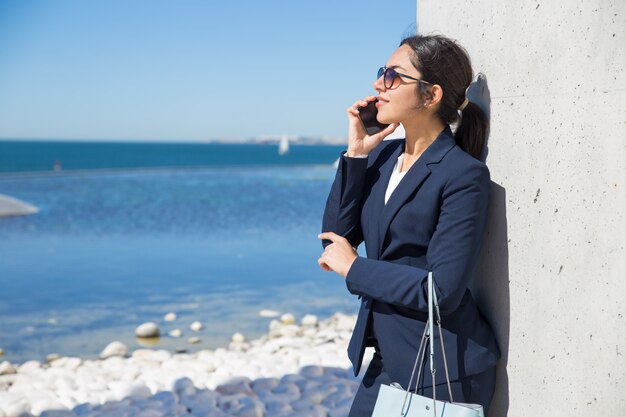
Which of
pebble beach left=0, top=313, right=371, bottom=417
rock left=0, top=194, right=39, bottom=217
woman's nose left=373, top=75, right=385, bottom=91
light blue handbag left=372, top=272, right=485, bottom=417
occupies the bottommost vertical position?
rock left=0, top=194, right=39, bottom=217

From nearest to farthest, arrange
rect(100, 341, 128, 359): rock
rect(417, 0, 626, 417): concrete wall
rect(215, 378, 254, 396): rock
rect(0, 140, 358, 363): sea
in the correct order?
1. rect(417, 0, 626, 417): concrete wall
2. rect(215, 378, 254, 396): rock
3. rect(100, 341, 128, 359): rock
4. rect(0, 140, 358, 363): sea

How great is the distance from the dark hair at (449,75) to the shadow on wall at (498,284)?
202mm

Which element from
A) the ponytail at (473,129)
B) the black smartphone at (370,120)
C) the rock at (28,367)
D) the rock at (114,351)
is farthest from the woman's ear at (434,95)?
the rock at (114,351)

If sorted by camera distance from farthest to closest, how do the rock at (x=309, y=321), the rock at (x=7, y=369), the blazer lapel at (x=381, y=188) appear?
the rock at (x=309, y=321), the rock at (x=7, y=369), the blazer lapel at (x=381, y=188)

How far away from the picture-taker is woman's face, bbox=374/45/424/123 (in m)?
2.25

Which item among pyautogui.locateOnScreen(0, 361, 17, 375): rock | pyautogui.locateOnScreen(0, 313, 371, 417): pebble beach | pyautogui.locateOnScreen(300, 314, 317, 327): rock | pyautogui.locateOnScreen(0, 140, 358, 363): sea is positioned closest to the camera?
pyautogui.locateOnScreen(0, 313, 371, 417): pebble beach

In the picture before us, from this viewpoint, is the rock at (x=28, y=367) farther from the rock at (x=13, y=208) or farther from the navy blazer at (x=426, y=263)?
the rock at (x=13, y=208)

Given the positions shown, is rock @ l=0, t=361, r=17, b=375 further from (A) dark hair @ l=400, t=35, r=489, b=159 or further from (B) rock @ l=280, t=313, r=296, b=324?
(A) dark hair @ l=400, t=35, r=489, b=159

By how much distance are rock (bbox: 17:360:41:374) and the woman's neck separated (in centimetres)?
554

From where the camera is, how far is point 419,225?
2139mm

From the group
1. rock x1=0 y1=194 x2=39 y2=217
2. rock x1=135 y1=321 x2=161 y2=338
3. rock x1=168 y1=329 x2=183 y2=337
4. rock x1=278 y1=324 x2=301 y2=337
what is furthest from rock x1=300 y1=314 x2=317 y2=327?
rock x1=0 y1=194 x2=39 y2=217

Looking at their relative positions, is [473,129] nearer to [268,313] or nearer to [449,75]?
[449,75]

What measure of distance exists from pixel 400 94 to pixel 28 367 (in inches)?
226

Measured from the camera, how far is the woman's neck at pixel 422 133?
231 cm
